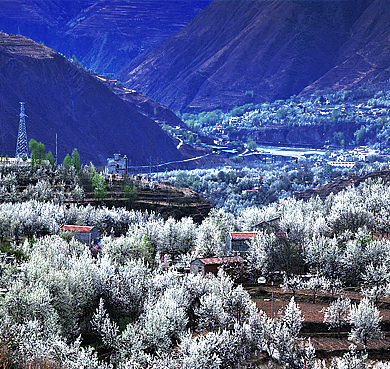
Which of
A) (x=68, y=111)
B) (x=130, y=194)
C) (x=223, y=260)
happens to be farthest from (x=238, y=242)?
(x=68, y=111)

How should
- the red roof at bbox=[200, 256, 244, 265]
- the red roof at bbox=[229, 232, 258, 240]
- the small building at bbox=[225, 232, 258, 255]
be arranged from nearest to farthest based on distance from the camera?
the red roof at bbox=[200, 256, 244, 265] → the small building at bbox=[225, 232, 258, 255] → the red roof at bbox=[229, 232, 258, 240]

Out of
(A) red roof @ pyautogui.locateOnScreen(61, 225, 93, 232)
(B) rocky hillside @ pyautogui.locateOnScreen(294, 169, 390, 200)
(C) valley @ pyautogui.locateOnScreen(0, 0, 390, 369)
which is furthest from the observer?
(B) rocky hillside @ pyautogui.locateOnScreen(294, 169, 390, 200)

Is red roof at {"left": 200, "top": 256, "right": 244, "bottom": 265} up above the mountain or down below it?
below

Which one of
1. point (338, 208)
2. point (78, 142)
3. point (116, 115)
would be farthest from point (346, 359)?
point (116, 115)

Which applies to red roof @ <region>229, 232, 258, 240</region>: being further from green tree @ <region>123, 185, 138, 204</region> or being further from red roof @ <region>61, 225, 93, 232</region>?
green tree @ <region>123, 185, 138, 204</region>

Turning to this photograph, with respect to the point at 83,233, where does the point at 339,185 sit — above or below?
above

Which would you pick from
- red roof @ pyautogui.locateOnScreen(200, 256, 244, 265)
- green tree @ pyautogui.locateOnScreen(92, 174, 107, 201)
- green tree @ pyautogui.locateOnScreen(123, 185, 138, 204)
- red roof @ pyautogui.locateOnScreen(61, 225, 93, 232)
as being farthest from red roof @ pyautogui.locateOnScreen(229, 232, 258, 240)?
green tree @ pyautogui.locateOnScreen(92, 174, 107, 201)

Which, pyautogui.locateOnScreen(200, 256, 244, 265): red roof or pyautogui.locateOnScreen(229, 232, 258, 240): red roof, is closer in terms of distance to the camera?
pyautogui.locateOnScreen(200, 256, 244, 265): red roof

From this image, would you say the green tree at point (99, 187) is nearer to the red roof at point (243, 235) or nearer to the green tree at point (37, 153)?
the green tree at point (37, 153)

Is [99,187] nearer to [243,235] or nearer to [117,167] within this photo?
[117,167]
